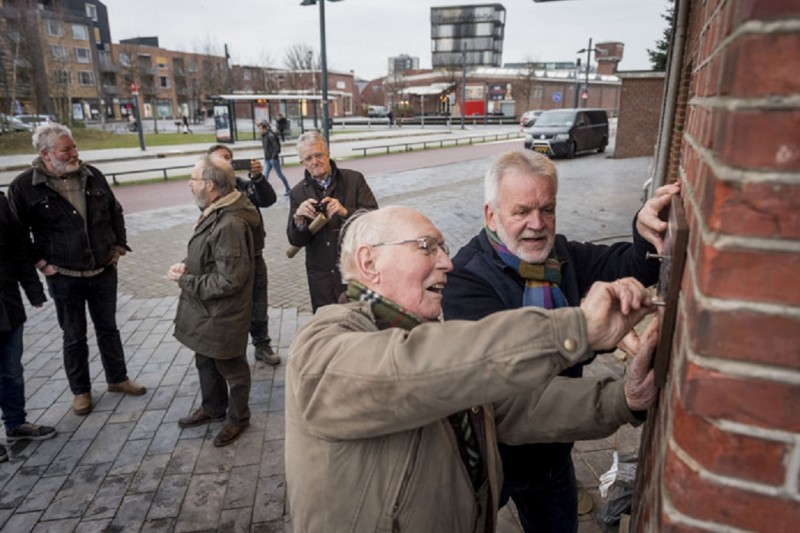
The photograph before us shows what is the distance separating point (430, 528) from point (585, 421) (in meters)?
0.57

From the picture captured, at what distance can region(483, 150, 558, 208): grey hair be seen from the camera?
212 centimetres

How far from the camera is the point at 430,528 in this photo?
134 centimetres

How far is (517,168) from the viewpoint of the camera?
6.98ft

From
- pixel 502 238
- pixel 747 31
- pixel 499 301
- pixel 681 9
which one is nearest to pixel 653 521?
pixel 747 31

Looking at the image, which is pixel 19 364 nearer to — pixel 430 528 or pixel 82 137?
pixel 430 528

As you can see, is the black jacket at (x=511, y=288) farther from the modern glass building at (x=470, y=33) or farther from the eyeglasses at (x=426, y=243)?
the modern glass building at (x=470, y=33)

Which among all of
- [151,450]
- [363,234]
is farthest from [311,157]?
[363,234]

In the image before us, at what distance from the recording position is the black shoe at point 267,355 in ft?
16.3

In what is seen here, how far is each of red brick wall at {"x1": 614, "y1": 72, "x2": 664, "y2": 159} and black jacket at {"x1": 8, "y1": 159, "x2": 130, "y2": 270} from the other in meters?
17.8

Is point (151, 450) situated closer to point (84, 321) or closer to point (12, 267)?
point (84, 321)

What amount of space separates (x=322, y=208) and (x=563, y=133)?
18072 millimetres

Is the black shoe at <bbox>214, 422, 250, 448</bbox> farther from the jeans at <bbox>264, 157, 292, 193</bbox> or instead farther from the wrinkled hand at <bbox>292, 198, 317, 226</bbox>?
the jeans at <bbox>264, 157, 292, 193</bbox>

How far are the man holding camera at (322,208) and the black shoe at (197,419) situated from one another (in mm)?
1295

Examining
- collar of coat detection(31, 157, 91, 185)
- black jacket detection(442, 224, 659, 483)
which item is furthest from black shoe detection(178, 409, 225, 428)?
black jacket detection(442, 224, 659, 483)
